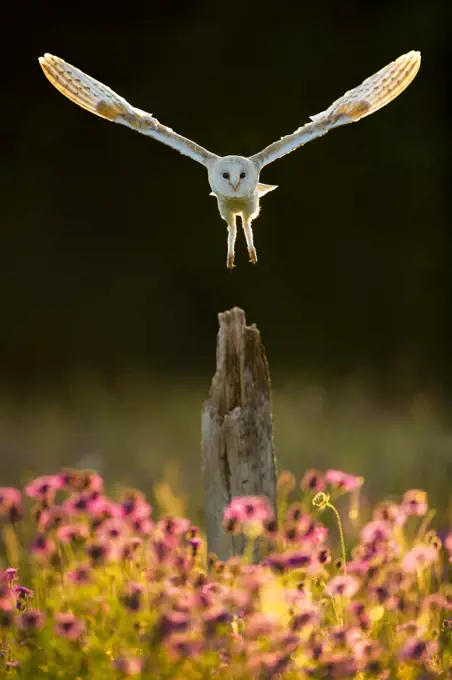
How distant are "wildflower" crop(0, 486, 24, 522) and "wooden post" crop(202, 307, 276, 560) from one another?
49 cm

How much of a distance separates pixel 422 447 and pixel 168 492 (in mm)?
2265

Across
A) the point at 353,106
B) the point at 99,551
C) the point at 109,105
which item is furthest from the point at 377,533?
the point at 109,105

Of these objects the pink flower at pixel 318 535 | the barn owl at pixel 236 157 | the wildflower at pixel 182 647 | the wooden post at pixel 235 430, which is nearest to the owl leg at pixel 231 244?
the barn owl at pixel 236 157

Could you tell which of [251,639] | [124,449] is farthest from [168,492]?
[124,449]

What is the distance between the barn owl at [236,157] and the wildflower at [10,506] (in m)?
0.74

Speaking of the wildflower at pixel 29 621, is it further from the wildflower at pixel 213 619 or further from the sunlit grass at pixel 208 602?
the wildflower at pixel 213 619

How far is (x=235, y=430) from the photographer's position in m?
2.66

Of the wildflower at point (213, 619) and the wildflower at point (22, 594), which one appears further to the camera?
the wildflower at point (22, 594)

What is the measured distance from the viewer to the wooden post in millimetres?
2662

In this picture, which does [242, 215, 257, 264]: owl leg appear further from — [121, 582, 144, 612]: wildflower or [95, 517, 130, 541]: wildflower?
[121, 582, 144, 612]: wildflower

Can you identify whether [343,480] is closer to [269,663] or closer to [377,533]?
[377,533]

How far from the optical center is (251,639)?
6.60ft

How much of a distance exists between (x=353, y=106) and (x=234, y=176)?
1.35 ft

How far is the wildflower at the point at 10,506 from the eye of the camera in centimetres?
246
